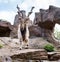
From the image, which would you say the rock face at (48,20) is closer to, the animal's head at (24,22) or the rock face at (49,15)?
the rock face at (49,15)

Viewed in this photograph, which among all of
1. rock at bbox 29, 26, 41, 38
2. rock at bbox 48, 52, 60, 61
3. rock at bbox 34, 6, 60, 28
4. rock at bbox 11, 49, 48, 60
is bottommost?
rock at bbox 48, 52, 60, 61

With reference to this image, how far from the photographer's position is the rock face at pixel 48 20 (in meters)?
41.4

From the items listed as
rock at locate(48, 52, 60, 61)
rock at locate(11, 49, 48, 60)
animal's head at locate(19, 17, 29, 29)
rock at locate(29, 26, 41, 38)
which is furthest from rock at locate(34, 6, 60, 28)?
rock at locate(11, 49, 48, 60)

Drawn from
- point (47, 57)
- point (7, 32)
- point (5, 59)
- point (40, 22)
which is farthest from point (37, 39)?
point (5, 59)

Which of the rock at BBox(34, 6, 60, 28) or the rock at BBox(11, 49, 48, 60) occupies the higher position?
the rock at BBox(34, 6, 60, 28)

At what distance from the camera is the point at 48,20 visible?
41.8 meters

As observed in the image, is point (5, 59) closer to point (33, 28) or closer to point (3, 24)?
point (3, 24)

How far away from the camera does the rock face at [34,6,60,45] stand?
136 ft

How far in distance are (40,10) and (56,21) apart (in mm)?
4293

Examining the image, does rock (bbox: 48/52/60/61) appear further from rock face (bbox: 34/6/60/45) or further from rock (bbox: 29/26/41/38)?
rock (bbox: 29/26/41/38)

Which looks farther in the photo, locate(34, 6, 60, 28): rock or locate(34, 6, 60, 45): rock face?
locate(34, 6, 60, 45): rock face

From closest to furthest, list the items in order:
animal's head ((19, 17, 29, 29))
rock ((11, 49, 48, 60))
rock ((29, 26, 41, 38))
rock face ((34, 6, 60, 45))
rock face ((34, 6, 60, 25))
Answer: rock ((11, 49, 48, 60)) → animal's head ((19, 17, 29, 29)) → rock face ((34, 6, 60, 25)) → rock face ((34, 6, 60, 45)) → rock ((29, 26, 41, 38))

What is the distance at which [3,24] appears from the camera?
140 feet

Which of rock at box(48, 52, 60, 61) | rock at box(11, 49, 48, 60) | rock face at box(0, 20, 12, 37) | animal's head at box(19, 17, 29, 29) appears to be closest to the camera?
rock at box(11, 49, 48, 60)
